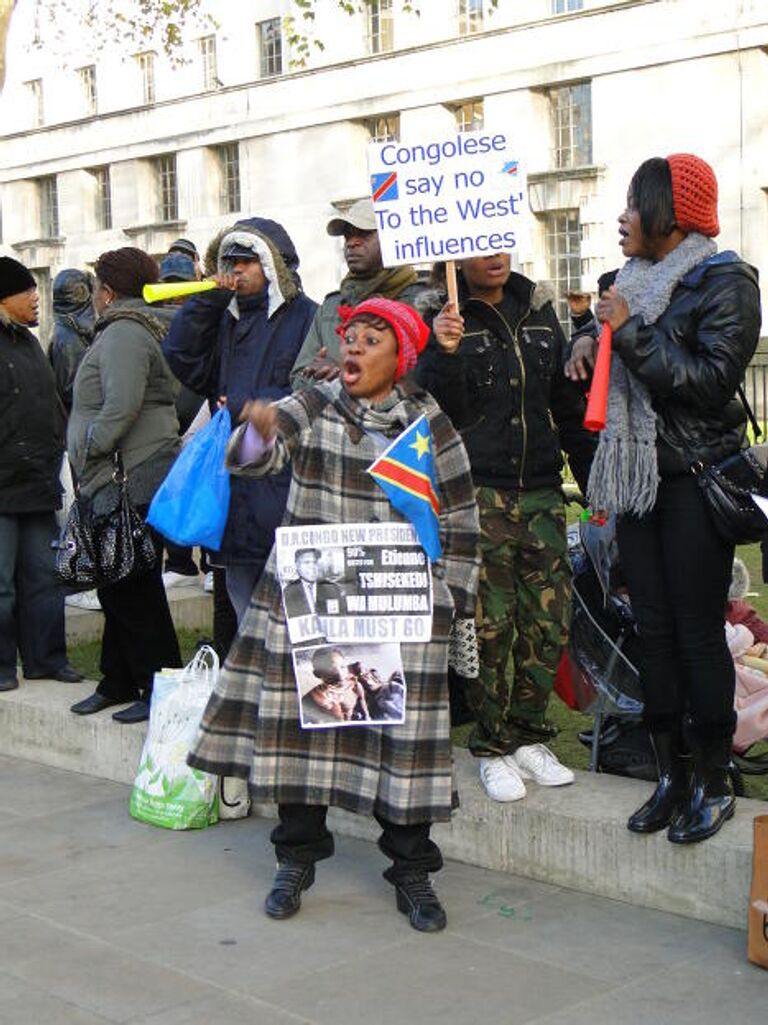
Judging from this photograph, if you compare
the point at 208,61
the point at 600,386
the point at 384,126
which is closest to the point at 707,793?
the point at 600,386

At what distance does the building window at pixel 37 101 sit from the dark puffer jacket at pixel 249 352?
146ft

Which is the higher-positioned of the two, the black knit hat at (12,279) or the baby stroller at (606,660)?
the black knit hat at (12,279)

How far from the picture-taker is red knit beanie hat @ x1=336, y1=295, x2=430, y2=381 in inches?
187

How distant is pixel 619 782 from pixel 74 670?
126 inches

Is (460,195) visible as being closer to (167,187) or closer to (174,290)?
(174,290)

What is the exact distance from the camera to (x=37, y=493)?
7496 millimetres

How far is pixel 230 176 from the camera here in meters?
42.4

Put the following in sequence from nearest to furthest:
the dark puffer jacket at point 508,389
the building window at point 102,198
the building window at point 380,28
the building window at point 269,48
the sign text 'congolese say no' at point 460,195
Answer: the sign text 'congolese say no' at point 460,195, the dark puffer jacket at point 508,389, the building window at point 380,28, the building window at point 269,48, the building window at point 102,198

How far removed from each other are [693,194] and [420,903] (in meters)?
2.22

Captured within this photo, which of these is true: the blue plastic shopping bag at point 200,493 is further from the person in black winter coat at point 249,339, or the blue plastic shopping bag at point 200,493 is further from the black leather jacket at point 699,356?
the black leather jacket at point 699,356

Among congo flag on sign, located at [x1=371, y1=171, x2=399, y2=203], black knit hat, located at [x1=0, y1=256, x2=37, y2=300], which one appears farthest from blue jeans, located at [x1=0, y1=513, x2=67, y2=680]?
congo flag on sign, located at [x1=371, y1=171, x2=399, y2=203]

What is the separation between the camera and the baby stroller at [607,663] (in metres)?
5.57

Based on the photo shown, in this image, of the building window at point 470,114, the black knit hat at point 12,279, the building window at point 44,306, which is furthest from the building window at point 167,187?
the black knit hat at point 12,279

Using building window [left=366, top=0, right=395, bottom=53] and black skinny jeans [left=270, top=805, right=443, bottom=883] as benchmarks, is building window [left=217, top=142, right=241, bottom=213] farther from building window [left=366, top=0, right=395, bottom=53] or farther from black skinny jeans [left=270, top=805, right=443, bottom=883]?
black skinny jeans [left=270, top=805, right=443, bottom=883]
